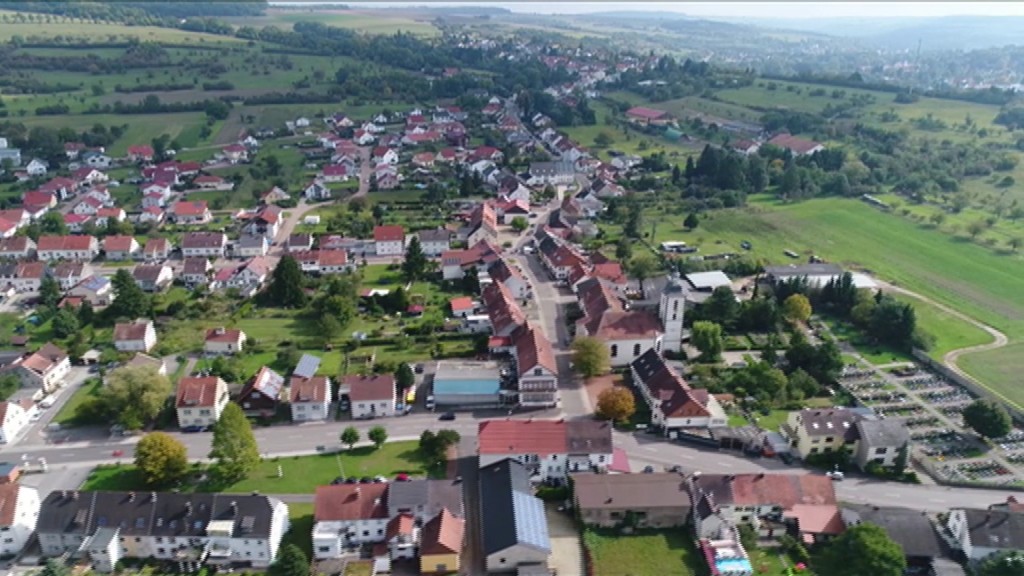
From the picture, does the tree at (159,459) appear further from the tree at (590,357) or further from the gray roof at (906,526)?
the gray roof at (906,526)

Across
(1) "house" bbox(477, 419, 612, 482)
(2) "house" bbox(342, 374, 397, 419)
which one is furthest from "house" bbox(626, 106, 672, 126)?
(1) "house" bbox(477, 419, 612, 482)

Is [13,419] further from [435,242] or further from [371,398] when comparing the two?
[435,242]

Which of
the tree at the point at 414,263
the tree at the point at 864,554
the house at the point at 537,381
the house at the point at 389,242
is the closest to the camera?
the tree at the point at 864,554

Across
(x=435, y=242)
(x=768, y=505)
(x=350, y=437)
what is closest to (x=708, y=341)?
(x=768, y=505)

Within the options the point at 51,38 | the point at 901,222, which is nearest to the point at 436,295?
the point at 901,222

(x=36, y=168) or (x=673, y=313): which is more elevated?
(x=673, y=313)

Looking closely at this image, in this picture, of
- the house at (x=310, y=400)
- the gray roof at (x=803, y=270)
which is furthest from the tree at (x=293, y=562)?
the gray roof at (x=803, y=270)

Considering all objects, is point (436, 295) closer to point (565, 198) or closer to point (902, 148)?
point (565, 198)
